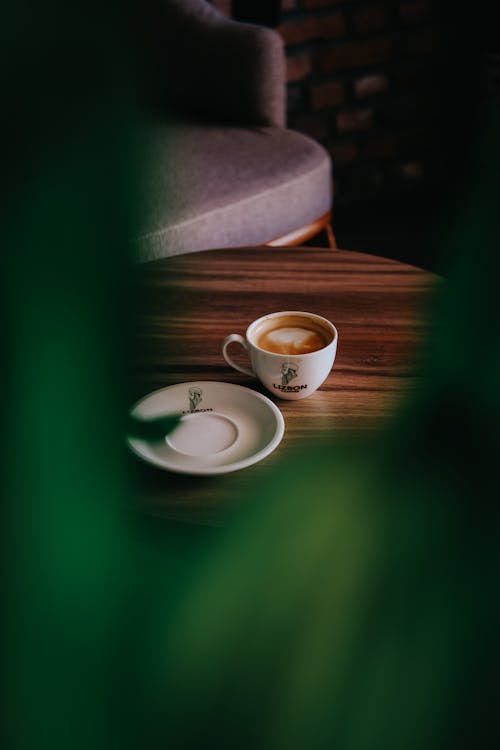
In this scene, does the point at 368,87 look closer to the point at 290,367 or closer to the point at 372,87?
the point at 372,87

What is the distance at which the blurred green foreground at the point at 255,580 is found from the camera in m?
0.56

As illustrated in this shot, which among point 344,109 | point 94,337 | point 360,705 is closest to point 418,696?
point 360,705

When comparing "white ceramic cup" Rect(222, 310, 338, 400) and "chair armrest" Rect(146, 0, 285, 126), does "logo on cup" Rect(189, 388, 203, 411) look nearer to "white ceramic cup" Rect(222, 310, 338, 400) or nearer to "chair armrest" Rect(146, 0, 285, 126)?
"white ceramic cup" Rect(222, 310, 338, 400)

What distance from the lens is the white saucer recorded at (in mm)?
591

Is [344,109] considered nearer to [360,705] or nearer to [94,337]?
[94,337]

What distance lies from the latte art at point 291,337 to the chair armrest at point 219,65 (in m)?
0.95

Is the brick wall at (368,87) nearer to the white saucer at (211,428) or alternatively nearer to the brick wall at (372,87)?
the brick wall at (372,87)

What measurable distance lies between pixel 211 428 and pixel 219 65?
1.15 m

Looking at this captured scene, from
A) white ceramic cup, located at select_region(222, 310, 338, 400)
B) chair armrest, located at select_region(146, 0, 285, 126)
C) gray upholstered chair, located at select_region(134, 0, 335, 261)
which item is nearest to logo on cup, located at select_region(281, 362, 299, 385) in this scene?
white ceramic cup, located at select_region(222, 310, 338, 400)

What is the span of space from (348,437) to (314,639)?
180 millimetres

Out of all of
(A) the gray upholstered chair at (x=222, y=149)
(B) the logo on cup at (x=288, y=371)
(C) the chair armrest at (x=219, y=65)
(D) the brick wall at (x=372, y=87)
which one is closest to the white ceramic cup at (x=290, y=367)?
(B) the logo on cup at (x=288, y=371)

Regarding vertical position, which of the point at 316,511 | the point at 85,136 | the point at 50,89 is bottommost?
the point at 316,511

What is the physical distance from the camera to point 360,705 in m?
0.61

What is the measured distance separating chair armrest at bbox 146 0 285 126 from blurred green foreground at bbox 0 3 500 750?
2.63 feet
